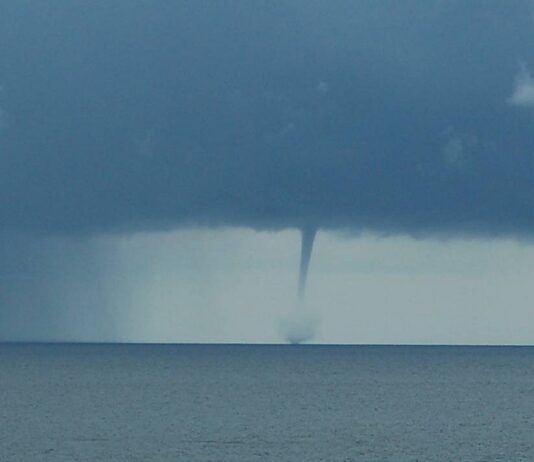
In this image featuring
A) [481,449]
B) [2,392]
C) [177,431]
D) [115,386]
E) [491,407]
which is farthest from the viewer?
[115,386]

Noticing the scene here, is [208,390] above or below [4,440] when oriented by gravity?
above

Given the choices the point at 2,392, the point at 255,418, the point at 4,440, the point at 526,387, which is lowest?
the point at 4,440

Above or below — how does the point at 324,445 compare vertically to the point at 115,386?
below

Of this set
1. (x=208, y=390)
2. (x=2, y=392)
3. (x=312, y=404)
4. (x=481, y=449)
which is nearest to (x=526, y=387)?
(x=208, y=390)

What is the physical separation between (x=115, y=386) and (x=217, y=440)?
38117 mm

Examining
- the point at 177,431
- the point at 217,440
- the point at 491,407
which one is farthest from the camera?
the point at 491,407

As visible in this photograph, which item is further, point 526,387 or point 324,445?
point 526,387

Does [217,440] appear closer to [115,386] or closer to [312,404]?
[312,404]


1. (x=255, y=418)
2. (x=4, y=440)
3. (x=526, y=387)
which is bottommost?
(x=4, y=440)

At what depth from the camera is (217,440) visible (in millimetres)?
40312

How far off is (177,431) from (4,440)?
5970 millimetres

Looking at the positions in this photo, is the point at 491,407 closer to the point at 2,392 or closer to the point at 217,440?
the point at 217,440

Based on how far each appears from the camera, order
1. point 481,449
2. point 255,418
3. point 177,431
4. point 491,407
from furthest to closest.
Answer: point 491,407 → point 255,418 → point 177,431 → point 481,449

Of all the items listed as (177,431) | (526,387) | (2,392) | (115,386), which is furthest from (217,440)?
(526,387)
